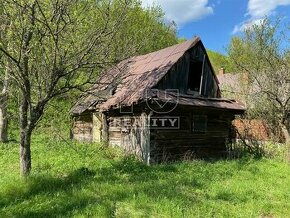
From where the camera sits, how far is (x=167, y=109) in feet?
42.4

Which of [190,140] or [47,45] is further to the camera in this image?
[190,140]

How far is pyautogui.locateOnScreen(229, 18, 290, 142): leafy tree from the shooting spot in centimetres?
1614

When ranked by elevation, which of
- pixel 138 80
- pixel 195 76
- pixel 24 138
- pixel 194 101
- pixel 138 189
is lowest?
pixel 138 189

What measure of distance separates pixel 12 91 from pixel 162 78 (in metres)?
5.66

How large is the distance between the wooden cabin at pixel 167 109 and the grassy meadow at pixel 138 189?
163cm

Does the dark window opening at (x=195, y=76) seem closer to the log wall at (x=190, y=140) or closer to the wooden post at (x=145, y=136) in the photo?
the log wall at (x=190, y=140)

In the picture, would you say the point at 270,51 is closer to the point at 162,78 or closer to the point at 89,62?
the point at 162,78

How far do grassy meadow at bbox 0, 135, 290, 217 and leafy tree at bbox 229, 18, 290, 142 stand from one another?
507cm

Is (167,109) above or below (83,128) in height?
above

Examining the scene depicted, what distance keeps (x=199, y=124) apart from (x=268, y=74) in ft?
16.8

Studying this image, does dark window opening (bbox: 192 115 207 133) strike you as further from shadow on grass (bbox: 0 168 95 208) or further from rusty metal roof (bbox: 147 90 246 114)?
shadow on grass (bbox: 0 168 95 208)

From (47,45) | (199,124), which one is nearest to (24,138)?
(47,45)

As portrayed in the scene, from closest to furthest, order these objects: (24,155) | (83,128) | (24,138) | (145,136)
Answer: (24,138) → (24,155) → (145,136) → (83,128)

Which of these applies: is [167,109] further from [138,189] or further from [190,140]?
[138,189]
